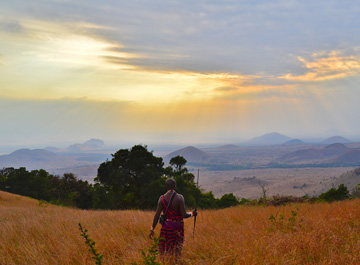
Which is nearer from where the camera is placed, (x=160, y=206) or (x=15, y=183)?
(x=160, y=206)

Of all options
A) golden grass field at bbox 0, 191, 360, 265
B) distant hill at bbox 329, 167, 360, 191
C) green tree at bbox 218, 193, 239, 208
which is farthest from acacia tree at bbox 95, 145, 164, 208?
distant hill at bbox 329, 167, 360, 191

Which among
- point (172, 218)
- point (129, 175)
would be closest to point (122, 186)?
point (129, 175)

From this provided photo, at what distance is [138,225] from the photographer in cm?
942

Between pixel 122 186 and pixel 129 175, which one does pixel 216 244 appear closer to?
pixel 129 175

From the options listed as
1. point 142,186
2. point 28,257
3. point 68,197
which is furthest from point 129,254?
point 68,197

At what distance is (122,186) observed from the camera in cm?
3759

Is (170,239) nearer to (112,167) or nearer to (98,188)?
(112,167)

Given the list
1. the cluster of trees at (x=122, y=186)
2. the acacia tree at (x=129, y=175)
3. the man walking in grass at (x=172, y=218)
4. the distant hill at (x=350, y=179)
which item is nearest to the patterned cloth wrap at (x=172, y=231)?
the man walking in grass at (x=172, y=218)

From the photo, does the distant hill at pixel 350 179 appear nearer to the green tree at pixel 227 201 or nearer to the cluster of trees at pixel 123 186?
the green tree at pixel 227 201

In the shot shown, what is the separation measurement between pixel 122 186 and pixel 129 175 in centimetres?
186

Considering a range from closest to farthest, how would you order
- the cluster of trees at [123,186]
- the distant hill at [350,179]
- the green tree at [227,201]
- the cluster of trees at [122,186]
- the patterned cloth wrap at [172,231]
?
the patterned cloth wrap at [172,231] → the cluster of trees at [123,186] → the cluster of trees at [122,186] → the green tree at [227,201] → the distant hill at [350,179]

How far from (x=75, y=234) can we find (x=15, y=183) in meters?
49.0

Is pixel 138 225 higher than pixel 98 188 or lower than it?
higher

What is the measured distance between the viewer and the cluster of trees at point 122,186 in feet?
117
